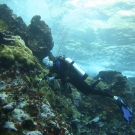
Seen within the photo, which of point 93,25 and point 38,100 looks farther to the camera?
point 93,25

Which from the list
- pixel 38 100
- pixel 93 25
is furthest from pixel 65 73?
pixel 93 25

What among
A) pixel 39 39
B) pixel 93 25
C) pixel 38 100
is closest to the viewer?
pixel 38 100

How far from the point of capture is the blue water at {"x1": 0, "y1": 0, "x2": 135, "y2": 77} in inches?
728

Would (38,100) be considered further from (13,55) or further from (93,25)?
(93,25)

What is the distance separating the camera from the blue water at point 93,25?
18.5m

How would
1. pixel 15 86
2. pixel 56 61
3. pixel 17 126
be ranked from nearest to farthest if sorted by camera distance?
pixel 17 126 → pixel 15 86 → pixel 56 61

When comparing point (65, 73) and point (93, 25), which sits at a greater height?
point (93, 25)

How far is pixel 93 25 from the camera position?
22312mm

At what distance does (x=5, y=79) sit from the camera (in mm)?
5398

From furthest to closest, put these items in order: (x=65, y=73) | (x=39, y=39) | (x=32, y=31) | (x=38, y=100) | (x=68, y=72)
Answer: (x=32, y=31) < (x=39, y=39) < (x=68, y=72) < (x=65, y=73) < (x=38, y=100)

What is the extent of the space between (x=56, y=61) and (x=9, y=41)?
2502 mm

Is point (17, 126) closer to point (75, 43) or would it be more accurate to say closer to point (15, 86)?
point (15, 86)

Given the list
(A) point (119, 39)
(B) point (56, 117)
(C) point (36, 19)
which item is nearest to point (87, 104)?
(B) point (56, 117)

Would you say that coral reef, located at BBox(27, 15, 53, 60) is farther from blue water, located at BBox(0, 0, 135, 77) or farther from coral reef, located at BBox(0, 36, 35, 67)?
blue water, located at BBox(0, 0, 135, 77)
